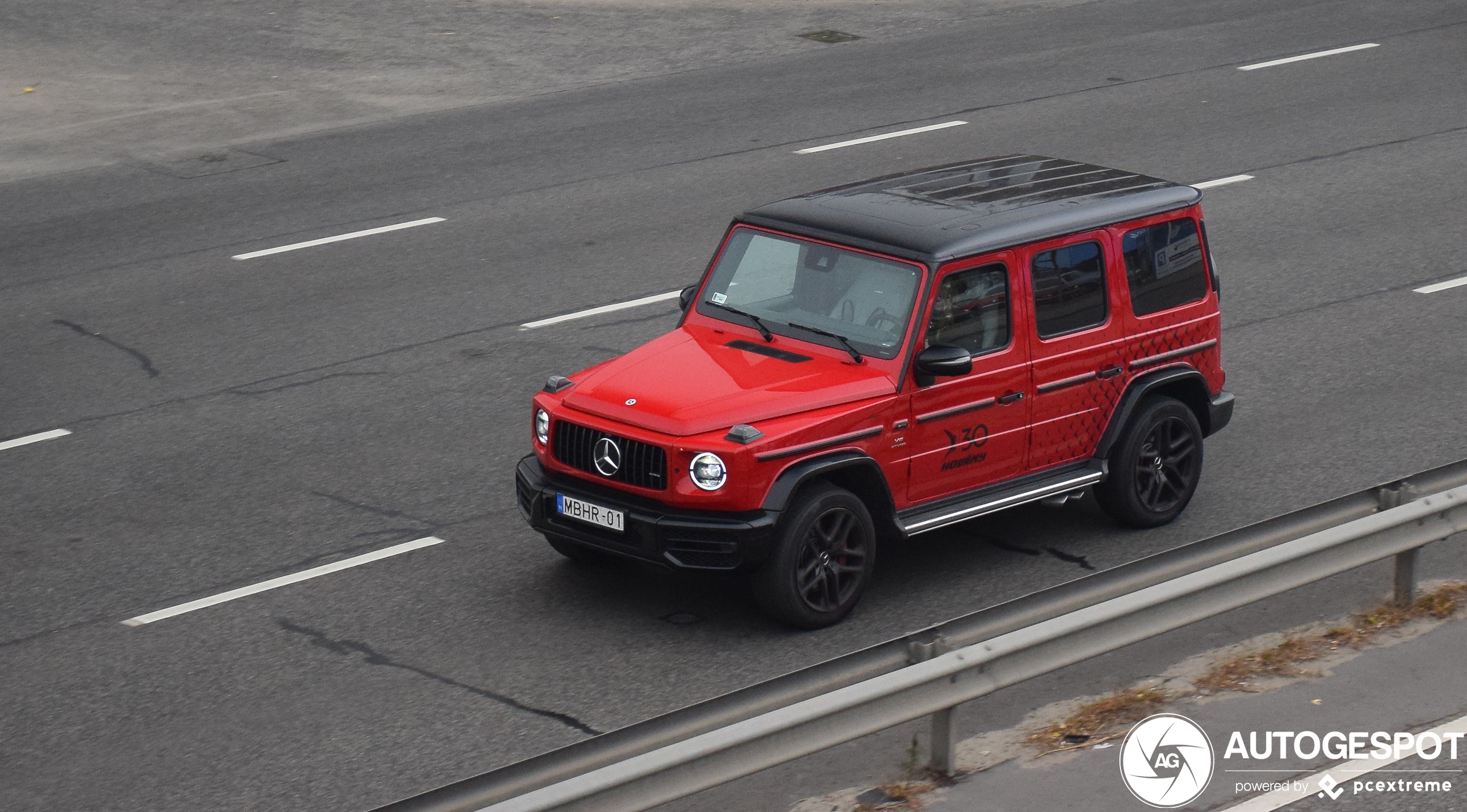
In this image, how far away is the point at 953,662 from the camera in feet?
18.3

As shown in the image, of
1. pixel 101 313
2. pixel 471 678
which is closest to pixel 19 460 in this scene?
pixel 101 313

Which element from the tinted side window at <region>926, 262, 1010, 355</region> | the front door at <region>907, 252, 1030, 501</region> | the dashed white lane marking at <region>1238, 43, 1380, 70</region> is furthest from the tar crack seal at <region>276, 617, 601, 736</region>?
the dashed white lane marking at <region>1238, 43, 1380, 70</region>

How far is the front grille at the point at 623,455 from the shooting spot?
7246 mm

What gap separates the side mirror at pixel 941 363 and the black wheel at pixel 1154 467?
4.11ft

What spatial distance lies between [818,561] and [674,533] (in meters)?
0.67

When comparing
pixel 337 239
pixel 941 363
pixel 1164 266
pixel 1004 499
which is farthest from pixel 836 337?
pixel 337 239

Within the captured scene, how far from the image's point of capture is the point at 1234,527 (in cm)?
870

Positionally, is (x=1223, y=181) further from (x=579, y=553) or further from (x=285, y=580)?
(x=285, y=580)

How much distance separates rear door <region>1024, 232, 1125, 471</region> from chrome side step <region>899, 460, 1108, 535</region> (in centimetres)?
9

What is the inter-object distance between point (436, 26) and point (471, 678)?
637 inches

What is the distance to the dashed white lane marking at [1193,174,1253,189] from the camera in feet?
48.3

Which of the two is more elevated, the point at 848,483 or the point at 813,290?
the point at 813,290

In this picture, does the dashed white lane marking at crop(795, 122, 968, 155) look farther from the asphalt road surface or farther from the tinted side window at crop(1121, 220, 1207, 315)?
the tinted side window at crop(1121, 220, 1207, 315)

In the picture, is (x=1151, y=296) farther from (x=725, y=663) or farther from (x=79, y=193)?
(x=79, y=193)
